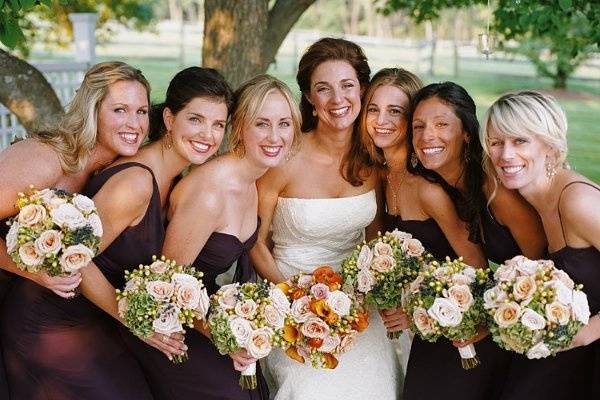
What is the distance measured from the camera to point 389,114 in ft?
16.9

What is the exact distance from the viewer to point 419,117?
486cm

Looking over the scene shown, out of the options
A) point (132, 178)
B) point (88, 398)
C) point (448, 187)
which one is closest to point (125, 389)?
point (88, 398)

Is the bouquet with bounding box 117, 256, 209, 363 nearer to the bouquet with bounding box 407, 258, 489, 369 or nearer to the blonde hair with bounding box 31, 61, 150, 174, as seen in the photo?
the blonde hair with bounding box 31, 61, 150, 174

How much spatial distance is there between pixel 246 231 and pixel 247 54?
10.0 ft

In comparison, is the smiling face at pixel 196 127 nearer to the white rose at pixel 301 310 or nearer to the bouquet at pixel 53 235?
the bouquet at pixel 53 235

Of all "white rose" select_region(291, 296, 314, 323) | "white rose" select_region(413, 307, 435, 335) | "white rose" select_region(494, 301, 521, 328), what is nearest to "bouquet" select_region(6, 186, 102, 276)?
"white rose" select_region(291, 296, 314, 323)

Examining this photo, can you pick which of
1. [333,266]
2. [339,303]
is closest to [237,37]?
[333,266]

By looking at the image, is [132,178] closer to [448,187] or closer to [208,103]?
[208,103]

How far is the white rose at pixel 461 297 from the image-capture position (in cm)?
412

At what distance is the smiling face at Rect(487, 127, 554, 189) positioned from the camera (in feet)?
14.0

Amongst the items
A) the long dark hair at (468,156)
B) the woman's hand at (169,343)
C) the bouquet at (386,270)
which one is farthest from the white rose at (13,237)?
the long dark hair at (468,156)

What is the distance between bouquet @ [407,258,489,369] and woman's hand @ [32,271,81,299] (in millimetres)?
1771

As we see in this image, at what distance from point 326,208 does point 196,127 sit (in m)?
1.26

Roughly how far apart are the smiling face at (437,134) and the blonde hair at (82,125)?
177 cm
